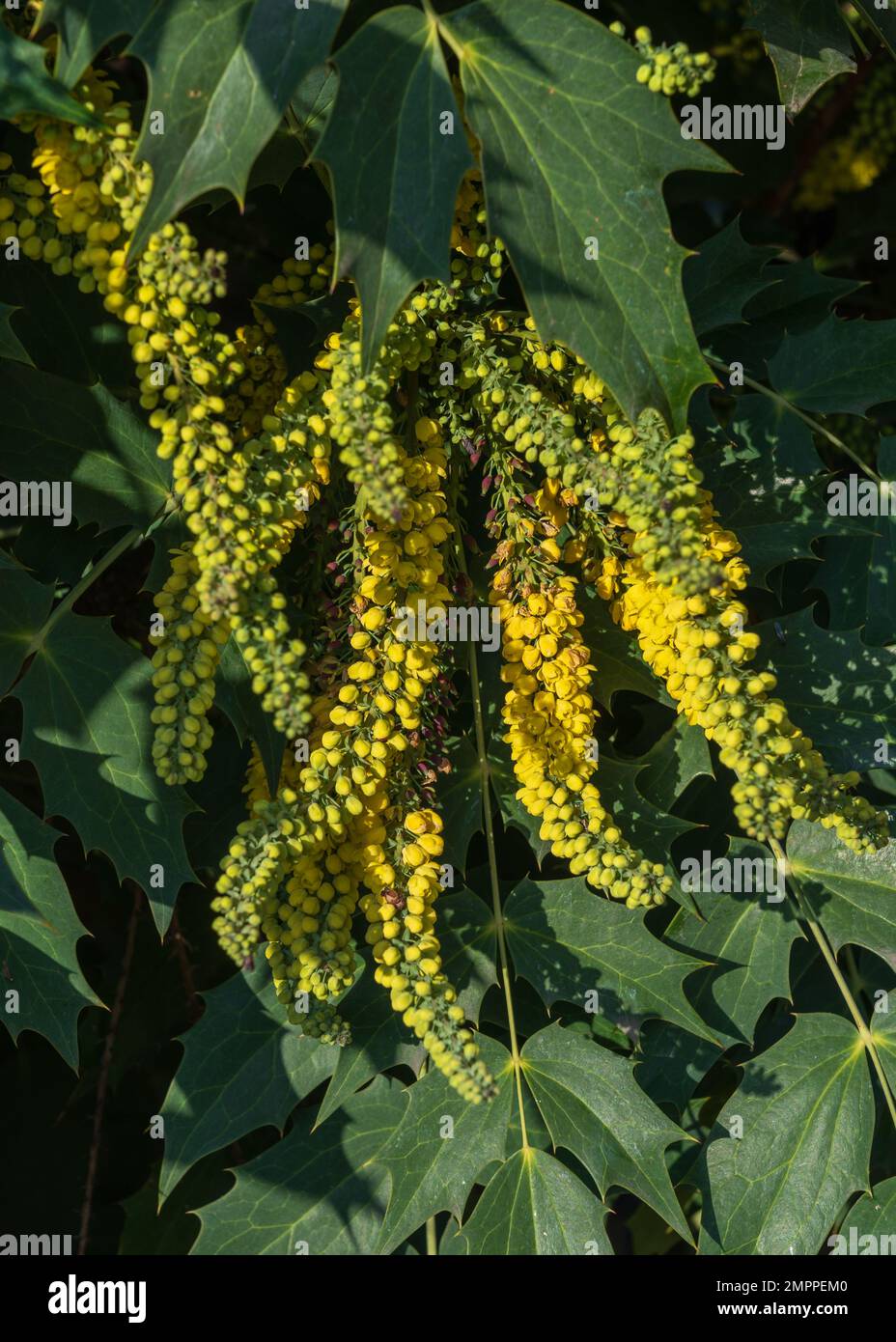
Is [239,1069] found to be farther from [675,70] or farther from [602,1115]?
[675,70]

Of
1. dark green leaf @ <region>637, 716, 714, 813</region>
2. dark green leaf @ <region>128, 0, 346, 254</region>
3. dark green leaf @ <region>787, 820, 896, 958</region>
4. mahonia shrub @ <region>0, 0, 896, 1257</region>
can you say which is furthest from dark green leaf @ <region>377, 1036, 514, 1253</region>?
dark green leaf @ <region>128, 0, 346, 254</region>

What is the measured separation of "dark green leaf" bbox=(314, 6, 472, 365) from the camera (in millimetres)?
1575

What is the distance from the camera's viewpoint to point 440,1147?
2.15 meters

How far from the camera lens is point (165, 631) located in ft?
5.47

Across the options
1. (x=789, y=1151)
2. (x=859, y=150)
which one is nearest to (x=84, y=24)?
(x=789, y=1151)

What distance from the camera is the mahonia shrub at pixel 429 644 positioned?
1.59 metres

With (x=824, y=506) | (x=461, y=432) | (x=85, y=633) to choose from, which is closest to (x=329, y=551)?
(x=461, y=432)

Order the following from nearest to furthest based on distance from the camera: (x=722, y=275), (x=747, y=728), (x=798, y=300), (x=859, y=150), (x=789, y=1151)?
1. (x=747, y=728)
2. (x=789, y=1151)
3. (x=722, y=275)
4. (x=798, y=300)
5. (x=859, y=150)

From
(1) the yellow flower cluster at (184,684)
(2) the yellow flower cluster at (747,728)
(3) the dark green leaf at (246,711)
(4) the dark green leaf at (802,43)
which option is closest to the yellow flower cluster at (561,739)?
(2) the yellow flower cluster at (747,728)

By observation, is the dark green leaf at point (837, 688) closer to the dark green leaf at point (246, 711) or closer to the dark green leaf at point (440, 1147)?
the dark green leaf at point (440, 1147)

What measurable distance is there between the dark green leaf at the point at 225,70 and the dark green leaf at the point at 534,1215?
1743 mm

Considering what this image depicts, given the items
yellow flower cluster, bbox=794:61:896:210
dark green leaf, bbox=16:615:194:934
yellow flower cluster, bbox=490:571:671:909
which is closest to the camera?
yellow flower cluster, bbox=490:571:671:909

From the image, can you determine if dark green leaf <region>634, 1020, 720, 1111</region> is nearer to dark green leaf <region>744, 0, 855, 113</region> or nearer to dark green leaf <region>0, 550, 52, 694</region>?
dark green leaf <region>0, 550, 52, 694</region>

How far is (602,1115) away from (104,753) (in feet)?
3.66
